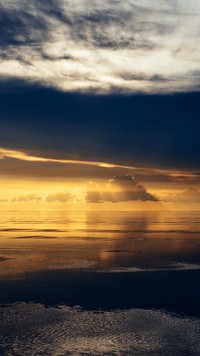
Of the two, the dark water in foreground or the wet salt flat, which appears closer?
the wet salt flat

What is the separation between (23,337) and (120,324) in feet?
27.6

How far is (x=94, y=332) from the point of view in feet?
114

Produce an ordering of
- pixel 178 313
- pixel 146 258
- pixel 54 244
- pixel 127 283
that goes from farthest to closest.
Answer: pixel 54 244, pixel 146 258, pixel 127 283, pixel 178 313

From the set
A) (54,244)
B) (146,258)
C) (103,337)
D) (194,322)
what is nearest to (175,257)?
(146,258)

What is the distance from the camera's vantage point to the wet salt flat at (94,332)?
30.9 metres

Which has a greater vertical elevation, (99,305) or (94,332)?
(99,305)

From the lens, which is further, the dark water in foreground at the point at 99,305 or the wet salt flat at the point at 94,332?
the dark water in foreground at the point at 99,305

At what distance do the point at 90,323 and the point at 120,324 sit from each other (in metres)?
2.58

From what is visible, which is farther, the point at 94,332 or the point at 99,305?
the point at 99,305

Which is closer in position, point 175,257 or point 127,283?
point 127,283

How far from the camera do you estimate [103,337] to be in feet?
110

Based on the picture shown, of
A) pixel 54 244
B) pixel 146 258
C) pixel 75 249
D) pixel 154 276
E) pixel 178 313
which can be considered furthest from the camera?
pixel 54 244

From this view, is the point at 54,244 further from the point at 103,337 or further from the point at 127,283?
the point at 103,337

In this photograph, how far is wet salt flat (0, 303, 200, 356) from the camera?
30.9m
